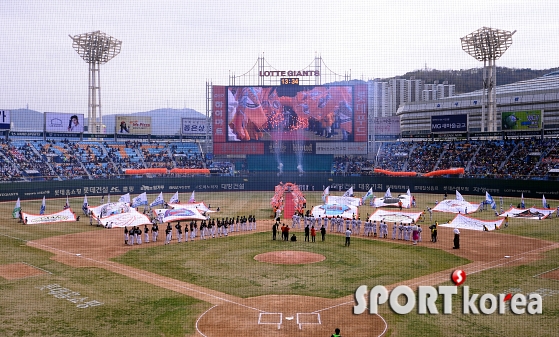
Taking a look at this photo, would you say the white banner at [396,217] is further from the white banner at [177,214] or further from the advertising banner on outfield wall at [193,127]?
the advertising banner on outfield wall at [193,127]

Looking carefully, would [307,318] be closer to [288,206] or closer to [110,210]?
[110,210]

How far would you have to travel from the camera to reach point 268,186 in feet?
163

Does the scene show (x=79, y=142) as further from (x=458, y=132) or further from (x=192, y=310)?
(x=192, y=310)

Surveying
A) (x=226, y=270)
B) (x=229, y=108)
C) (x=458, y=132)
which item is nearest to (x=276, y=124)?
(x=229, y=108)

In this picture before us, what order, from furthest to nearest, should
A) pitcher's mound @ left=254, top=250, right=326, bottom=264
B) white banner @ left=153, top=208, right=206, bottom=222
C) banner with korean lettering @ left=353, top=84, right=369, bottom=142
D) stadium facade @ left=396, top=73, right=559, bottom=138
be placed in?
1. stadium facade @ left=396, top=73, right=559, bottom=138
2. banner with korean lettering @ left=353, top=84, right=369, bottom=142
3. white banner @ left=153, top=208, right=206, bottom=222
4. pitcher's mound @ left=254, top=250, right=326, bottom=264

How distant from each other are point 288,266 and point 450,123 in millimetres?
38647

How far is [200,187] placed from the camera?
4759cm

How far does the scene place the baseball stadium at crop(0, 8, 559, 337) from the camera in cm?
1187

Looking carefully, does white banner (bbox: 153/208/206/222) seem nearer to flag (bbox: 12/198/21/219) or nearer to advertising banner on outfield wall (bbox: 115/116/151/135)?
flag (bbox: 12/198/21/219)

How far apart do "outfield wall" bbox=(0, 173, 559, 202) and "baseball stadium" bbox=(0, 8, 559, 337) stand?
148mm

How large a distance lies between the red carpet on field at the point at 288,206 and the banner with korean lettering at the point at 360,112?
20097 millimetres

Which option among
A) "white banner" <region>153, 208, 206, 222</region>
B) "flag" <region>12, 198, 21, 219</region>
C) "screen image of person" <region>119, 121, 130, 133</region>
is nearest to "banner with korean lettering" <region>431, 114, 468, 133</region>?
"white banner" <region>153, 208, 206, 222</region>

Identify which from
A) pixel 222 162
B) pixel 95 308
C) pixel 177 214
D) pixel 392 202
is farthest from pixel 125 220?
pixel 222 162

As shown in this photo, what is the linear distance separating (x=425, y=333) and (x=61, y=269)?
39.8ft
